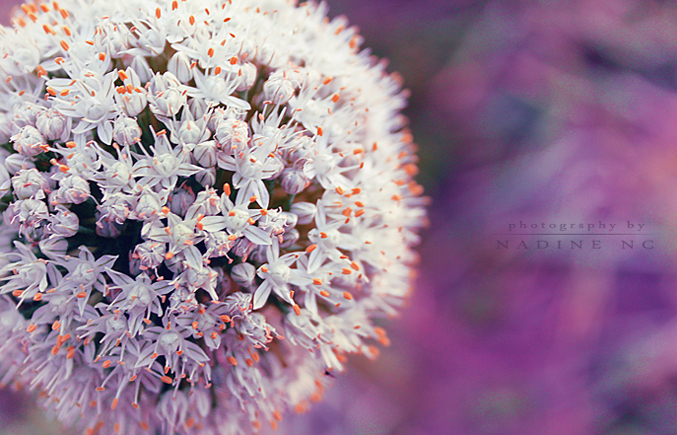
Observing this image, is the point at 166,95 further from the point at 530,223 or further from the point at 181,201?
the point at 530,223

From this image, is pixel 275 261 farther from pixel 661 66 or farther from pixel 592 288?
pixel 661 66

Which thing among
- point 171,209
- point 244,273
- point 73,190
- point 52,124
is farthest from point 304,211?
point 52,124

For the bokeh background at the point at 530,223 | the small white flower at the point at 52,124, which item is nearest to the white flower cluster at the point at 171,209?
the small white flower at the point at 52,124

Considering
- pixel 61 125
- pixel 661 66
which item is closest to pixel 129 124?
pixel 61 125

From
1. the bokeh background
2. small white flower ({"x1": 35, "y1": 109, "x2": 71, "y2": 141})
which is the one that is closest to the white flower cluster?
small white flower ({"x1": 35, "y1": 109, "x2": 71, "y2": 141})

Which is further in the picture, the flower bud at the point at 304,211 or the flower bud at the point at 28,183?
the flower bud at the point at 304,211

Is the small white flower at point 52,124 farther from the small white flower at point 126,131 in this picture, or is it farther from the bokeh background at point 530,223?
the bokeh background at point 530,223

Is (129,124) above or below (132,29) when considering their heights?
below
